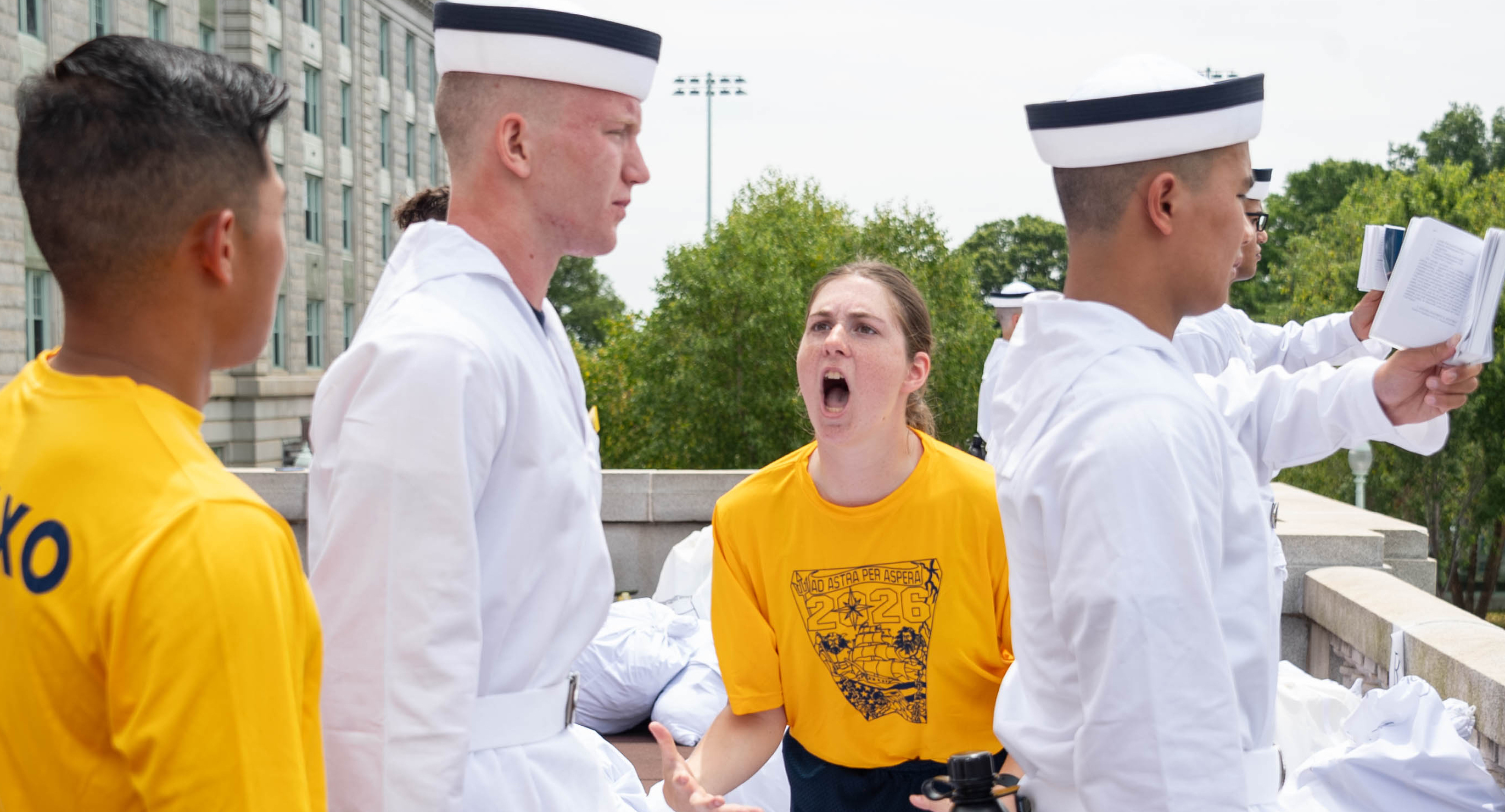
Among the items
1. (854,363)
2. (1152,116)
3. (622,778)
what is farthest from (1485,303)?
(622,778)

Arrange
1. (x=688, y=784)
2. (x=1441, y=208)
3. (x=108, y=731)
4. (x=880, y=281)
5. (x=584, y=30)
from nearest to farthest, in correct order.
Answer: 1. (x=108, y=731)
2. (x=584, y=30)
3. (x=688, y=784)
4. (x=880, y=281)
5. (x=1441, y=208)

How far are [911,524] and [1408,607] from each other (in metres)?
3.38

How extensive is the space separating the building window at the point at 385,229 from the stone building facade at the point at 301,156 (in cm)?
8

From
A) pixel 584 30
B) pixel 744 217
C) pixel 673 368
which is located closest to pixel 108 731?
pixel 584 30

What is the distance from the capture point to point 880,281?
392 cm

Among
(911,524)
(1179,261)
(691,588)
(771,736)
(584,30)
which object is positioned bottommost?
(691,588)

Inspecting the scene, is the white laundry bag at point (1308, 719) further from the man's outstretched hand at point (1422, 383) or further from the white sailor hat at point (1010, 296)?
the white sailor hat at point (1010, 296)

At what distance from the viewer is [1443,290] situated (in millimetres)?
2354

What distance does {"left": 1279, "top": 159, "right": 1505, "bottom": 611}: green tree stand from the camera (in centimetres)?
2875

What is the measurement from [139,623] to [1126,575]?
4.03 ft

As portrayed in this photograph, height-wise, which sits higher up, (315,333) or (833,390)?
(315,333)

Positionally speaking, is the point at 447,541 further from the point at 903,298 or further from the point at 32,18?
the point at 32,18

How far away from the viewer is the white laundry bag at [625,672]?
22.9ft

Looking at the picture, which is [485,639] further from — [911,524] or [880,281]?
[880,281]
